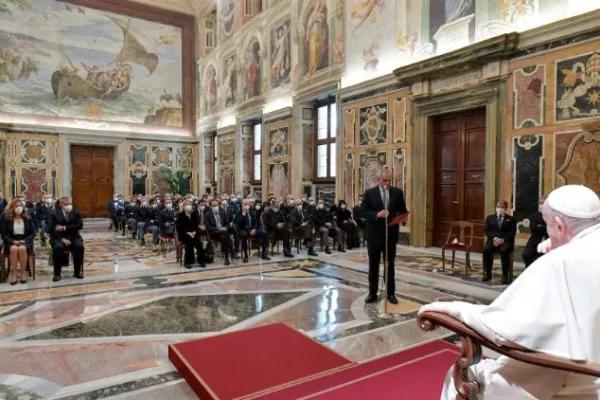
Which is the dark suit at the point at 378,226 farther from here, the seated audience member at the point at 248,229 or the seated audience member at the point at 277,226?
the seated audience member at the point at 277,226

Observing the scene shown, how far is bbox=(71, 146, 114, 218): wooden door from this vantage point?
18.3m

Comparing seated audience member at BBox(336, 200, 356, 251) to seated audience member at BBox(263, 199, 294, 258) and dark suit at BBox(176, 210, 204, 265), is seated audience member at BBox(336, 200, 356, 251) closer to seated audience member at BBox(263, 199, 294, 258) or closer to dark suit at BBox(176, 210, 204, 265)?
seated audience member at BBox(263, 199, 294, 258)

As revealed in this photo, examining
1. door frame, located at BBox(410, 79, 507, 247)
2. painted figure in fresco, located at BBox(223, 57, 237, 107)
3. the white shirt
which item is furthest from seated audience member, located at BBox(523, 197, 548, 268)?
painted figure in fresco, located at BBox(223, 57, 237, 107)

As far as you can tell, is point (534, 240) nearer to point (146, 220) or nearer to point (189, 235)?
point (189, 235)

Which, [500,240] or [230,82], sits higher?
[230,82]

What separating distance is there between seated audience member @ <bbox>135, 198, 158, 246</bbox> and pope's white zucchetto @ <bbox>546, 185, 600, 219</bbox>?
10.2m

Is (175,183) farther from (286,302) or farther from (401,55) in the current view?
(286,302)

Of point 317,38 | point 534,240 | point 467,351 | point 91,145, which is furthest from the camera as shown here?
point 91,145

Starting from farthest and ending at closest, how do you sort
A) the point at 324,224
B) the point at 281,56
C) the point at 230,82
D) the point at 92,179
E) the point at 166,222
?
the point at 92,179, the point at 230,82, the point at 281,56, the point at 324,224, the point at 166,222

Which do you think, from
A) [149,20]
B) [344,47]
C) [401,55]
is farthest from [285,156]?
[149,20]

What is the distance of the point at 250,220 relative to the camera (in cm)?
891

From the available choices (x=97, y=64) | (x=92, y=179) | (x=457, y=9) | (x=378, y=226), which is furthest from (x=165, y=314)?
(x=97, y=64)

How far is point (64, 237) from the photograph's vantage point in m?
7.05

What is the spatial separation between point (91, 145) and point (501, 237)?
1760 centimetres
